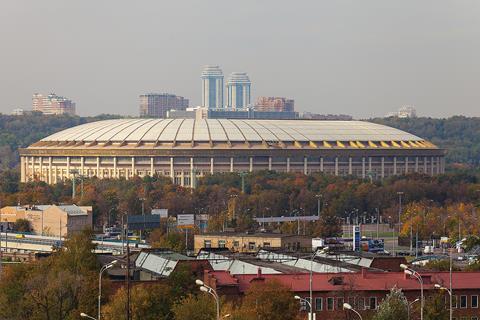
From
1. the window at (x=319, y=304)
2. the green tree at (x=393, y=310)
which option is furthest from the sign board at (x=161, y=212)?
the green tree at (x=393, y=310)

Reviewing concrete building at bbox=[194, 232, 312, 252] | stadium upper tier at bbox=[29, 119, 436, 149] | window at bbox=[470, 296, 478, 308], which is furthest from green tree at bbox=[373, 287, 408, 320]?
stadium upper tier at bbox=[29, 119, 436, 149]

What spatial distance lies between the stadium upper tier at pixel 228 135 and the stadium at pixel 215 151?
10 centimetres

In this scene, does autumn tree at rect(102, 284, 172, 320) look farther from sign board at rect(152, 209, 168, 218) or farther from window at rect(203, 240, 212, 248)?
sign board at rect(152, 209, 168, 218)

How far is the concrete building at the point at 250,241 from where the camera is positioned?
280 feet

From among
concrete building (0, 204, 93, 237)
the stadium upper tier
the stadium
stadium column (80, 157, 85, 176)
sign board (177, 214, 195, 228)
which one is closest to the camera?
sign board (177, 214, 195, 228)

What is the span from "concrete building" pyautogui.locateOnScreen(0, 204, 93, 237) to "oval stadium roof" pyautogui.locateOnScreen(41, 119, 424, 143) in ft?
156

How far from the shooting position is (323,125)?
19038cm

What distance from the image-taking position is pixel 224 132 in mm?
175125

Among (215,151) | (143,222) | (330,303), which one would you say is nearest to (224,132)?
(215,151)

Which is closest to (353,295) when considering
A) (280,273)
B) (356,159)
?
(280,273)

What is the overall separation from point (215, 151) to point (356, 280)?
110 m

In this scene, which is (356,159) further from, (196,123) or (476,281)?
(476,281)

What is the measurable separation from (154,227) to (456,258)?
30.3 m

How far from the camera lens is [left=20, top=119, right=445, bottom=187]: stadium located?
6658 inches
